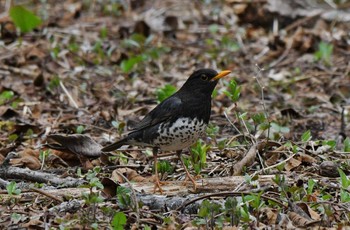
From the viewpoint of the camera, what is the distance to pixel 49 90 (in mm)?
9422

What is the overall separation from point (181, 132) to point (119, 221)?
1361mm

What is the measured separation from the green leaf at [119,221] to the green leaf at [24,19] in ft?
19.9

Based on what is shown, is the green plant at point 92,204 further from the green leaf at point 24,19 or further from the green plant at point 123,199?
the green leaf at point 24,19

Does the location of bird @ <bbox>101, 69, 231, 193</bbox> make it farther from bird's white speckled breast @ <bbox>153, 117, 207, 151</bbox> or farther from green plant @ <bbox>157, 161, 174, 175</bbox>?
green plant @ <bbox>157, 161, 174, 175</bbox>

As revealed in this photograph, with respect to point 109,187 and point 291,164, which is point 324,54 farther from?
point 109,187

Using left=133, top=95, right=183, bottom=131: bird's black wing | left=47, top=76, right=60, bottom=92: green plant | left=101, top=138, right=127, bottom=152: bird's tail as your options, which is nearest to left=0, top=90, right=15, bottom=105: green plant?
left=47, top=76, right=60, bottom=92: green plant

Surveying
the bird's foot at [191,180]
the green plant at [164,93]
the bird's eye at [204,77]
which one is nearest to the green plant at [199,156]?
the bird's foot at [191,180]

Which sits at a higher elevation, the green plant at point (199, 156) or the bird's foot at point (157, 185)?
the bird's foot at point (157, 185)

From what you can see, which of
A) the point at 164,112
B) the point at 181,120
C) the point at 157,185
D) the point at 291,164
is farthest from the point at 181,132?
the point at 291,164

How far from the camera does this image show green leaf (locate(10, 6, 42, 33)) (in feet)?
34.6

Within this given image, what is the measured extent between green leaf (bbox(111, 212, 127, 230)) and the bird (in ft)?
2.93

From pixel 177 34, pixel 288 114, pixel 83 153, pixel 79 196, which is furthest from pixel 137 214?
pixel 177 34

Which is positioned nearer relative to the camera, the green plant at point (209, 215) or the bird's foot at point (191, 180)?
the green plant at point (209, 215)

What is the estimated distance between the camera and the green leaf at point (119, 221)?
509 centimetres
